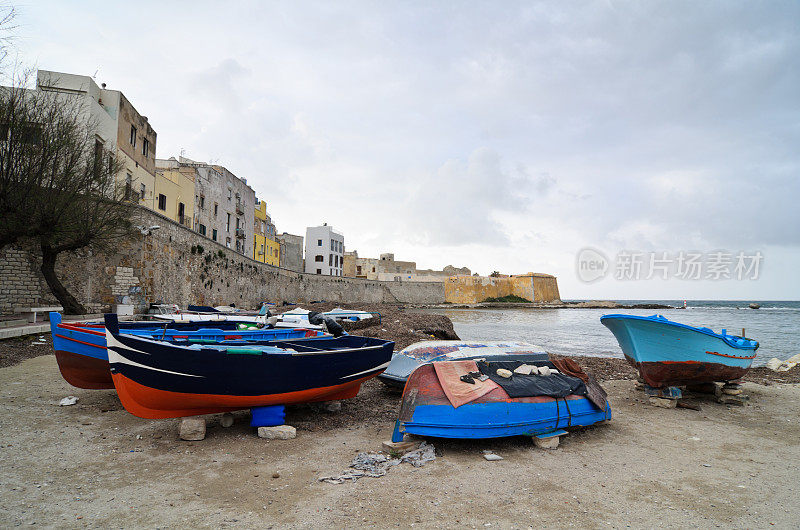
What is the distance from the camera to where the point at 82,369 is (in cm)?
638

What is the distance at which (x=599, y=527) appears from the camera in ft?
10.5

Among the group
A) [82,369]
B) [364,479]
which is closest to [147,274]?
[82,369]

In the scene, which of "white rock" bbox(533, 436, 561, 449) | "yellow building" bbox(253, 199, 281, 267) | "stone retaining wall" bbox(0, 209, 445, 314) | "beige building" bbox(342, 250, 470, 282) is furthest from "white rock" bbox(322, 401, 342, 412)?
"beige building" bbox(342, 250, 470, 282)

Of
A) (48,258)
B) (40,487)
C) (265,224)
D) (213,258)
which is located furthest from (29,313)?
(265,224)

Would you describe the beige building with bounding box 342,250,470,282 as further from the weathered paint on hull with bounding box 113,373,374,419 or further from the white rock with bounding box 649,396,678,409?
the weathered paint on hull with bounding box 113,373,374,419

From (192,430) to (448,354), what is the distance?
3668mm

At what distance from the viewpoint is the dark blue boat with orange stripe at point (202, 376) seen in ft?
15.1

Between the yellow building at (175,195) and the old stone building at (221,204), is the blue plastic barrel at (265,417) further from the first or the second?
the old stone building at (221,204)

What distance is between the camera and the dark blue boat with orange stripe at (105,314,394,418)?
4602mm

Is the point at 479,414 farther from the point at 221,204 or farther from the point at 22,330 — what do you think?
the point at 221,204

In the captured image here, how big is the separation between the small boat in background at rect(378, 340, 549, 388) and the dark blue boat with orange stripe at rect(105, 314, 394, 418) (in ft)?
5.31

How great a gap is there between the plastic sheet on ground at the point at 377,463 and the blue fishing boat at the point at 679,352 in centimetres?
515

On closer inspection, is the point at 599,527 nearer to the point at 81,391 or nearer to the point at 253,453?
the point at 253,453

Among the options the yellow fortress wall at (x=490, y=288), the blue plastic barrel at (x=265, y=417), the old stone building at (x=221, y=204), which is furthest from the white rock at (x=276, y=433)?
the yellow fortress wall at (x=490, y=288)
